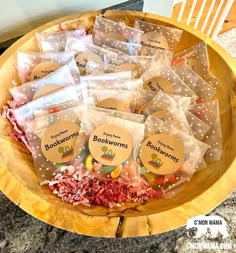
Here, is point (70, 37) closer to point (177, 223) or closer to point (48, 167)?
point (48, 167)

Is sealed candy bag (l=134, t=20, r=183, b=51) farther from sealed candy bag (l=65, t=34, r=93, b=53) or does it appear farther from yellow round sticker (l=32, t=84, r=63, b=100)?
yellow round sticker (l=32, t=84, r=63, b=100)

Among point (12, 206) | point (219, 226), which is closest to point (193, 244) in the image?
point (219, 226)

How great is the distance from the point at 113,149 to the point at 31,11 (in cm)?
43

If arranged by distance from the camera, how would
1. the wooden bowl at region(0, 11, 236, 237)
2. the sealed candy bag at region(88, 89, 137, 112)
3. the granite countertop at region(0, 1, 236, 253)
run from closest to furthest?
the wooden bowl at region(0, 11, 236, 237)
the granite countertop at region(0, 1, 236, 253)
the sealed candy bag at region(88, 89, 137, 112)

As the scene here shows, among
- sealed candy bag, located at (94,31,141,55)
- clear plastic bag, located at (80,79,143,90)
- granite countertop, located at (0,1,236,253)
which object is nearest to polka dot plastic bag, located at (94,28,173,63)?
sealed candy bag, located at (94,31,141,55)

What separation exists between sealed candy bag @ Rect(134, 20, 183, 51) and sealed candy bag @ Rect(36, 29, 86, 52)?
15cm

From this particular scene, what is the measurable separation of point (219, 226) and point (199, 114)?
0.25 metres

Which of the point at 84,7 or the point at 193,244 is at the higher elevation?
the point at 84,7

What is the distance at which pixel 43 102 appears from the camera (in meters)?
0.76

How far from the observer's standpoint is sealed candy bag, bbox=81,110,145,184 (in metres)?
0.67

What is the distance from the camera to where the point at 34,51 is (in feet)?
2.69

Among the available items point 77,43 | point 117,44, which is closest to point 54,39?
point 77,43

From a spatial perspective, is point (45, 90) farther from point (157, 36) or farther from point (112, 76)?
point (157, 36)

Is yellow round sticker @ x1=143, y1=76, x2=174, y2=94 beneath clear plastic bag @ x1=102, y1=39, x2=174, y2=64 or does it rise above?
beneath
